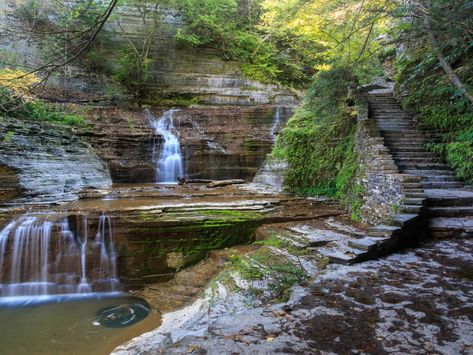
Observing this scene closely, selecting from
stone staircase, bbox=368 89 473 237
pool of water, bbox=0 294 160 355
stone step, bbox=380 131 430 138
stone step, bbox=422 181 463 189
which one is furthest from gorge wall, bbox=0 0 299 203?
stone step, bbox=422 181 463 189

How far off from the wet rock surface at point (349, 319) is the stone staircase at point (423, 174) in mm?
1819

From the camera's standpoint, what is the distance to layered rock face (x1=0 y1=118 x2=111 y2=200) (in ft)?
30.0

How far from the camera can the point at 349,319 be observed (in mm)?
3395

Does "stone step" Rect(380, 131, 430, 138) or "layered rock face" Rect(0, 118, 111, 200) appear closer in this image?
"layered rock face" Rect(0, 118, 111, 200)

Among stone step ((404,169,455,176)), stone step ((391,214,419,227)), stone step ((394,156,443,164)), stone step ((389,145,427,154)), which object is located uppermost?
stone step ((389,145,427,154))

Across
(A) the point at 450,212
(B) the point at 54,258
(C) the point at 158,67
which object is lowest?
A: (B) the point at 54,258

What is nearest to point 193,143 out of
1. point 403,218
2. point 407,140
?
point 407,140

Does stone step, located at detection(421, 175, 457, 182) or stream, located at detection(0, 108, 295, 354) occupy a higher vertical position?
stone step, located at detection(421, 175, 457, 182)

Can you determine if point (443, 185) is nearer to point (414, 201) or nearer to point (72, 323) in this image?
point (414, 201)

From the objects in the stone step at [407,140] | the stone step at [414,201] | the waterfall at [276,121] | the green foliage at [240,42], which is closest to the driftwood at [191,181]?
the waterfall at [276,121]

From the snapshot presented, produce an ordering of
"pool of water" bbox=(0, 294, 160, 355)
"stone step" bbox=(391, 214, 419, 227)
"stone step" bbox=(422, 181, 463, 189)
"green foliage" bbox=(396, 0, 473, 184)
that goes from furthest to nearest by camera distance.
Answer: "stone step" bbox=(422, 181, 463, 189) < "green foliage" bbox=(396, 0, 473, 184) < "stone step" bbox=(391, 214, 419, 227) < "pool of water" bbox=(0, 294, 160, 355)

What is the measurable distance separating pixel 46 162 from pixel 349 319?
32.8 ft

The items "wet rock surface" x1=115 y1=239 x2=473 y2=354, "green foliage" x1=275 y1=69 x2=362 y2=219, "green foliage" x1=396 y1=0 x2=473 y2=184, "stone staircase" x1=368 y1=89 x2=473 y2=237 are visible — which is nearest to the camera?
"wet rock surface" x1=115 y1=239 x2=473 y2=354

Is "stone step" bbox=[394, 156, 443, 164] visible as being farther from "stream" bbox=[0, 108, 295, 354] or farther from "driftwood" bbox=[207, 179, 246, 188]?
"driftwood" bbox=[207, 179, 246, 188]
